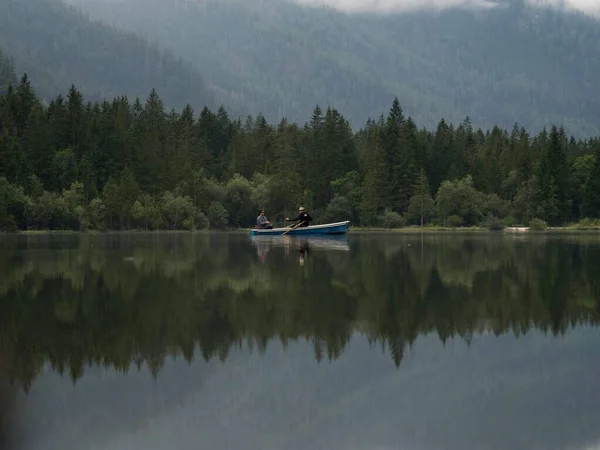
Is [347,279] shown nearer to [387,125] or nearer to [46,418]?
[46,418]

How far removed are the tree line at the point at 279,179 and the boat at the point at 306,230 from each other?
35.5 metres

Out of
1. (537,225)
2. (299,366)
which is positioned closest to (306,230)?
(537,225)

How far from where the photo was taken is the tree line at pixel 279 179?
109 m

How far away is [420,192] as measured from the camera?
121250 mm

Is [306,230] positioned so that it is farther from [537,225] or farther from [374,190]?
[537,225]

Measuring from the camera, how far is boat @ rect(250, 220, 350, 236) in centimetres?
7588

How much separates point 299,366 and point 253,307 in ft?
23.0

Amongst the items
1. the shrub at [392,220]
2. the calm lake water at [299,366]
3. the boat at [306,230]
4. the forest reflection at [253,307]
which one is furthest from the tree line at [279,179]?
the calm lake water at [299,366]

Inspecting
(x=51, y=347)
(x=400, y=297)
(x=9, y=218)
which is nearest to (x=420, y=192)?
(x=9, y=218)

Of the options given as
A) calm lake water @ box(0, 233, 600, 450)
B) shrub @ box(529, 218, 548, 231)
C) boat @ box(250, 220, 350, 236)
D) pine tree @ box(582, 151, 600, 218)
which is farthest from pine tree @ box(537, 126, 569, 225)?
calm lake water @ box(0, 233, 600, 450)

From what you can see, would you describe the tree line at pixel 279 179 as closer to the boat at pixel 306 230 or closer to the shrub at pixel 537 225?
the shrub at pixel 537 225

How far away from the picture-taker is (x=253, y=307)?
20312mm

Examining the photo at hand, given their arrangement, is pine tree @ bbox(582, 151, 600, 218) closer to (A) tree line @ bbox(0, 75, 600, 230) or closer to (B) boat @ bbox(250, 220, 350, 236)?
(A) tree line @ bbox(0, 75, 600, 230)

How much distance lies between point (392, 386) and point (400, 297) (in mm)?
10368
